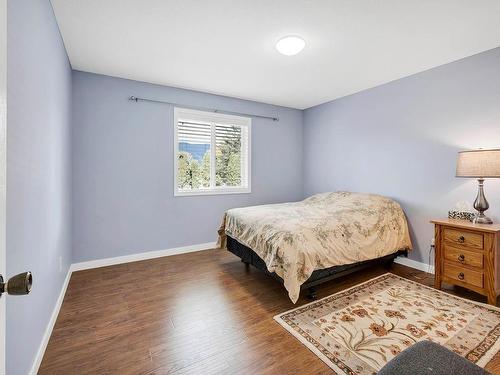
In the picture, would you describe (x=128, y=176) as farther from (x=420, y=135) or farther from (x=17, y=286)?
(x=420, y=135)

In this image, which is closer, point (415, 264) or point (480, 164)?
point (480, 164)

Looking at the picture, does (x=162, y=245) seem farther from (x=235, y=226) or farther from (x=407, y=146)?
(x=407, y=146)

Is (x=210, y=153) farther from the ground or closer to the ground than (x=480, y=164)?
farther from the ground

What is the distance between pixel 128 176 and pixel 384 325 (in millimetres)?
3256

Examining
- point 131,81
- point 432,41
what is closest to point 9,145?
point 131,81

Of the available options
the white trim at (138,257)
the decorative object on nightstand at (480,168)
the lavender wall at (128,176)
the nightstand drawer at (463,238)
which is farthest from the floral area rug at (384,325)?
the lavender wall at (128,176)

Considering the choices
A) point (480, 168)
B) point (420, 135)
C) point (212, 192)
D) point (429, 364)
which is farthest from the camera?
point (212, 192)

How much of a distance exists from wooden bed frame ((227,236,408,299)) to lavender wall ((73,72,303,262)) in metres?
0.94

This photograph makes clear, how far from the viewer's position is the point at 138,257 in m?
3.43

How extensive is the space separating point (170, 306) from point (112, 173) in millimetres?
1933

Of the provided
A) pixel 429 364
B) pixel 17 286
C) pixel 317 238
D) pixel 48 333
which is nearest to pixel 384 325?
pixel 317 238

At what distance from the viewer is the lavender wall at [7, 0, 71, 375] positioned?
3.82 feet

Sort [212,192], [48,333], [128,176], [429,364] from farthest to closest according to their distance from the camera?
[212,192]
[128,176]
[48,333]
[429,364]

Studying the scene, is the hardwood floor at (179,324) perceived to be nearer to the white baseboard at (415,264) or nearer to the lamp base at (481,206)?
the white baseboard at (415,264)
